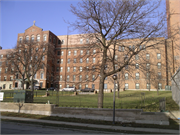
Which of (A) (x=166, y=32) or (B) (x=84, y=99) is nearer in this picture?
(A) (x=166, y=32)

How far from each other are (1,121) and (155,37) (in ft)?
49.6

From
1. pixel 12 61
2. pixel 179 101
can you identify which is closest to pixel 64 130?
pixel 179 101

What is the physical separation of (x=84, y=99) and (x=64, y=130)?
5.16 m

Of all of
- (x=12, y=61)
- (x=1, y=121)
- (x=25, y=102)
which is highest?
(x=12, y=61)

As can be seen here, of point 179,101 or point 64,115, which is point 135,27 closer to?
point 179,101

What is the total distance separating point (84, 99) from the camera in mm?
15492

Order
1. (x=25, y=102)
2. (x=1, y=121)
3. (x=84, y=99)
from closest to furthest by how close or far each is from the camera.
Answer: (x=1, y=121), (x=84, y=99), (x=25, y=102)

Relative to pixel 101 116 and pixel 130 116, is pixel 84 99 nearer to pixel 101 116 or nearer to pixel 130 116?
pixel 101 116

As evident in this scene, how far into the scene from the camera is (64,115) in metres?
14.5

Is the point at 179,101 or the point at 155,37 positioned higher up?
the point at 155,37

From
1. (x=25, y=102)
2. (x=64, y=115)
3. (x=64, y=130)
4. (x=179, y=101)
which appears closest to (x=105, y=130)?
(x=64, y=130)

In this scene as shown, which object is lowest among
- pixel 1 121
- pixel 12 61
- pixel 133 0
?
pixel 1 121

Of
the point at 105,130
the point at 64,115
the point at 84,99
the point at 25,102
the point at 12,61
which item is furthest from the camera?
the point at 12,61

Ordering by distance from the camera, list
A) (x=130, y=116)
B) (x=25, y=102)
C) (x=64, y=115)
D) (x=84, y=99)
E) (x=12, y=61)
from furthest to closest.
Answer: (x=12, y=61) < (x=25, y=102) < (x=84, y=99) < (x=64, y=115) < (x=130, y=116)
